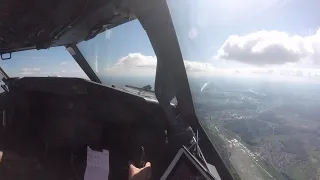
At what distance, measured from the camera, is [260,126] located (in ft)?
14.5

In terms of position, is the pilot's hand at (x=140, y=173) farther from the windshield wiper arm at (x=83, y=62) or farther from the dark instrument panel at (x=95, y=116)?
the windshield wiper arm at (x=83, y=62)

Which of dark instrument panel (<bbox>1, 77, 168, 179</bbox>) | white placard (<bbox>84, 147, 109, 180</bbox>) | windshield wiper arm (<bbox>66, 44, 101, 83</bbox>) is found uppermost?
windshield wiper arm (<bbox>66, 44, 101, 83</bbox>)

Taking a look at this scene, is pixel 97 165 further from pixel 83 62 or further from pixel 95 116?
pixel 83 62

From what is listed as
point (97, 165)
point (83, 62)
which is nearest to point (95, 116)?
point (97, 165)

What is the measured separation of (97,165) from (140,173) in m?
0.39

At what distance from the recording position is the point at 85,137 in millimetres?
2342

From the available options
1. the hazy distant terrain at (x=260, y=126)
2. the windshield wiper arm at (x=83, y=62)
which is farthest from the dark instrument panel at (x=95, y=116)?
the windshield wiper arm at (x=83, y=62)

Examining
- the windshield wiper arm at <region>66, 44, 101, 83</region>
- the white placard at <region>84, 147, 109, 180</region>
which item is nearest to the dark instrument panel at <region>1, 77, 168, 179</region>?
the white placard at <region>84, 147, 109, 180</region>

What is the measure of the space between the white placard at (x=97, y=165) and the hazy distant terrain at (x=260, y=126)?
829 millimetres

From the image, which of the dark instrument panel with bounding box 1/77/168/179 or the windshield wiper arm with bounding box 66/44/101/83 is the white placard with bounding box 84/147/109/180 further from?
the windshield wiper arm with bounding box 66/44/101/83

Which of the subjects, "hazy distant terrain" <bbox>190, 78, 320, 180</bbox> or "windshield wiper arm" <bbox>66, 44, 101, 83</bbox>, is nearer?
"hazy distant terrain" <bbox>190, 78, 320, 180</bbox>

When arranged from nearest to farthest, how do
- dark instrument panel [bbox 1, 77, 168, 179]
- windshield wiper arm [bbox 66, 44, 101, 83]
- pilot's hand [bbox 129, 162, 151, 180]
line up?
pilot's hand [bbox 129, 162, 151, 180] < dark instrument panel [bbox 1, 77, 168, 179] < windshield wiper arm [bbox 66, 44, 101, 83]

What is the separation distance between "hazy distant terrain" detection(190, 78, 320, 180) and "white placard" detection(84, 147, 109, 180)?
83cm

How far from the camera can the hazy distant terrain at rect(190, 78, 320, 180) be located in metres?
2.29
